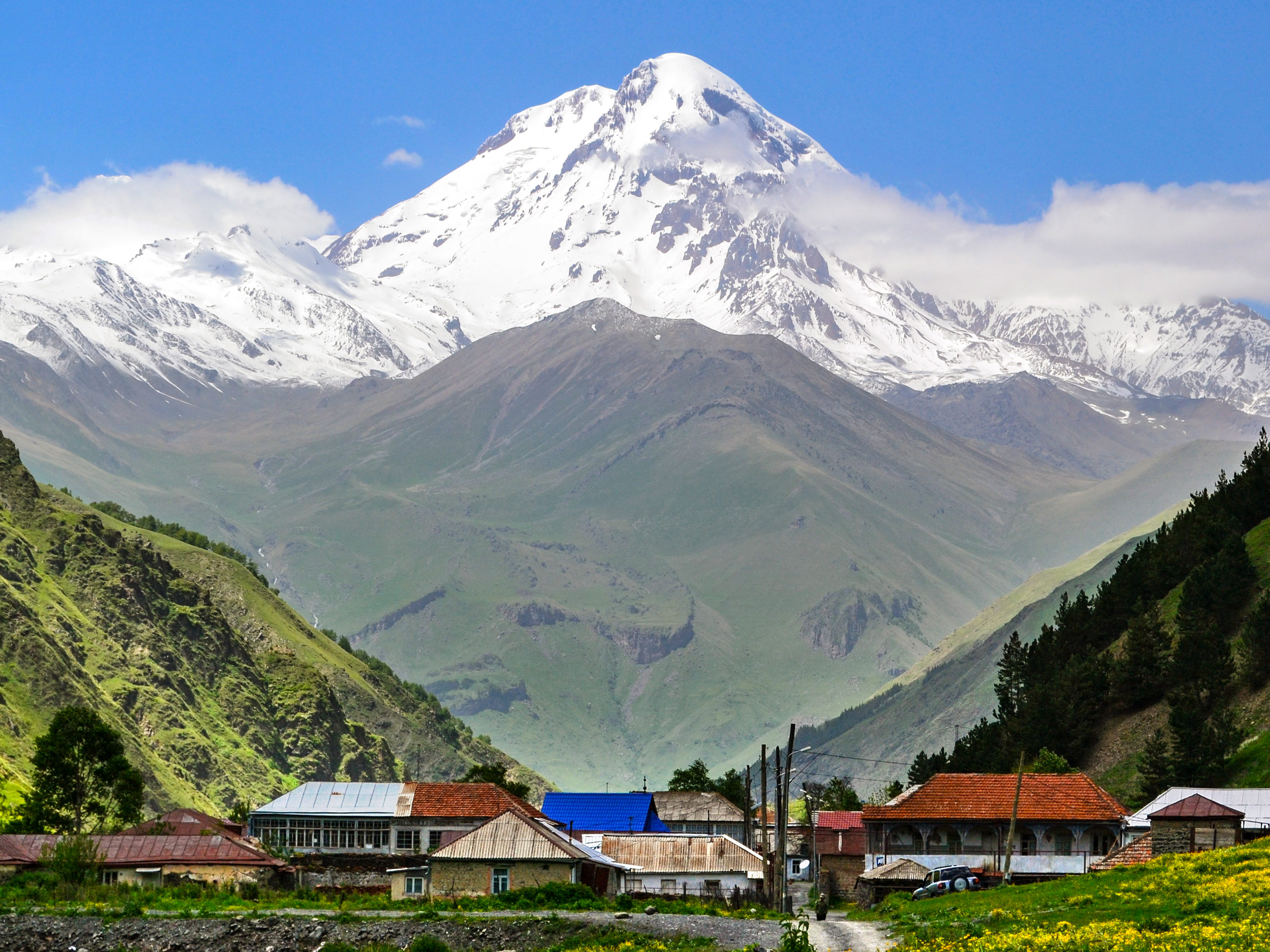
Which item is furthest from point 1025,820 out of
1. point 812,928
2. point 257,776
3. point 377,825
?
point 257,776

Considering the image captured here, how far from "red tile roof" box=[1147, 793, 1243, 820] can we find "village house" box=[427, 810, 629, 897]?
25.9m

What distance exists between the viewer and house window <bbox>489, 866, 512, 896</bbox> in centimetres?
7556

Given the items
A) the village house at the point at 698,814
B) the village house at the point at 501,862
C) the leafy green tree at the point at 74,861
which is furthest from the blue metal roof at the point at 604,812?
the leafy green tree at the point at 74,861

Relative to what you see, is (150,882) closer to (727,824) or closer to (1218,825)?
(1218,825)

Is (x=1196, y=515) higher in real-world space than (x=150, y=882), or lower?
higher

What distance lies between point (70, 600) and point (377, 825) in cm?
10791

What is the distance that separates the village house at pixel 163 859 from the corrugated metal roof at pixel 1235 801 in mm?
42543

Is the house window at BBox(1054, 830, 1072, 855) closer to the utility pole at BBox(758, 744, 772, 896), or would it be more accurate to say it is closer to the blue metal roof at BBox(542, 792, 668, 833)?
the utility pole at BBox(758, 744, 772, 896)

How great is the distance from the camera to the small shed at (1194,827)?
70.2m

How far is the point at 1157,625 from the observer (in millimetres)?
115062

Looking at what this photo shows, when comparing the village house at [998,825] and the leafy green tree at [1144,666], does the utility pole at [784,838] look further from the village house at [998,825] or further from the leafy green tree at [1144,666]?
the leafy green tree at [1144,666]

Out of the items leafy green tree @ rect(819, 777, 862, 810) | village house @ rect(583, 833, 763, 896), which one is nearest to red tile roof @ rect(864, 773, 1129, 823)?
village house @ rect(583, 833, 763, 896)

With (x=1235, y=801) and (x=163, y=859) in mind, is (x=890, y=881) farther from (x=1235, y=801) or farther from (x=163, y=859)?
(x=163, y=859)

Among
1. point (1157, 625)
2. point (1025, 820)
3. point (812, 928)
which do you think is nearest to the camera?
point (812, 928)
